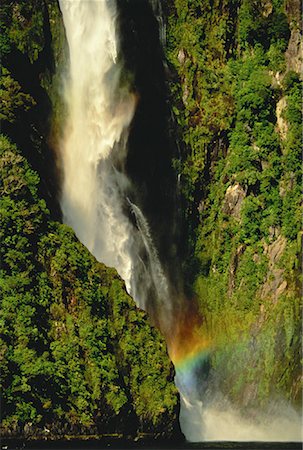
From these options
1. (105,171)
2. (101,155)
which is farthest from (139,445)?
(101,155)

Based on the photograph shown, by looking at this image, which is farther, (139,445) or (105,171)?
(105,171)

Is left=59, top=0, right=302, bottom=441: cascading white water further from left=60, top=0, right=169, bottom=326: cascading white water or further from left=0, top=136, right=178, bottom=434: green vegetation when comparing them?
left=0, top=136, right=178, bottom=434: green vegetation

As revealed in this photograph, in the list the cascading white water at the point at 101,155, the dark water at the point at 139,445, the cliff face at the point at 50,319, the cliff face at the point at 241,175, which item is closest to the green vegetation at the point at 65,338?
the cliff face at the point at 50,319

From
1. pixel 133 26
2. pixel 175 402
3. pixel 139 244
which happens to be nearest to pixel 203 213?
pixel 139 244

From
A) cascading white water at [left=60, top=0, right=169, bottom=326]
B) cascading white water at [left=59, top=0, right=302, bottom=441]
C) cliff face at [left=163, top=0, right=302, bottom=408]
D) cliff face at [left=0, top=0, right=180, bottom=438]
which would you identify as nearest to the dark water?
cliff face at [left=0, top=0, right=180, bottom=438]

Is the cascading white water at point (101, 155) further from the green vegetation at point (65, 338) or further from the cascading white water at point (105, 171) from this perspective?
the green vegetation at point (65, 338)

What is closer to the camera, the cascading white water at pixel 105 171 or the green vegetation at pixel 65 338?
the green vegetation at pixel 65 338

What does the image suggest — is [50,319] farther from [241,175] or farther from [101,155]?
[241,175]
